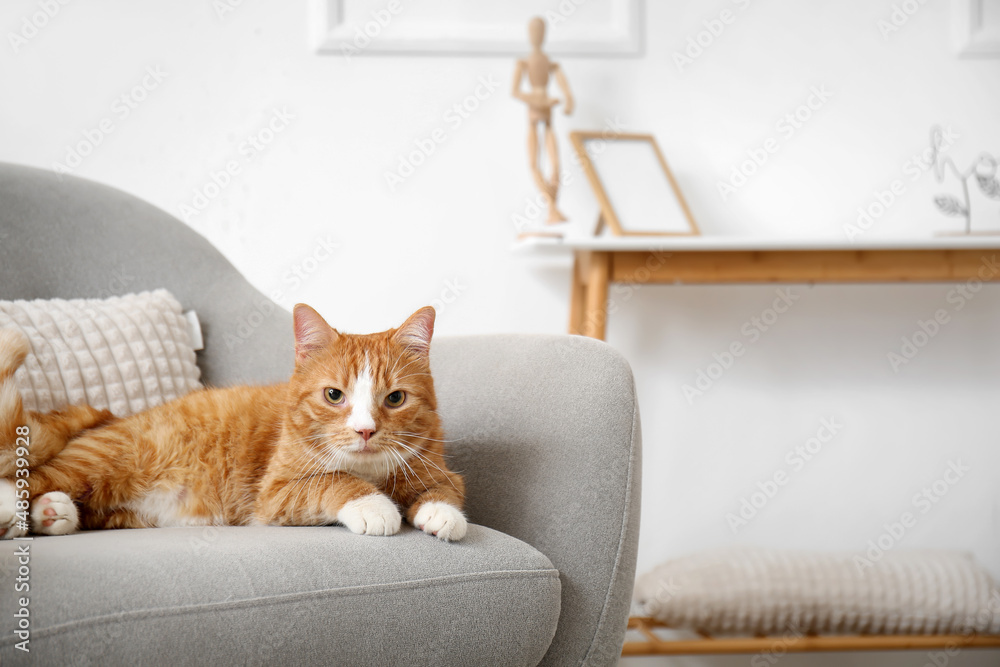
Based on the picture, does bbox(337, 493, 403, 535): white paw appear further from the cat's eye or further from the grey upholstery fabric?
the grey upholstery fabric

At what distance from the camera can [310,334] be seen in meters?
1.03

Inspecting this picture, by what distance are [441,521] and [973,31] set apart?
2.03 m

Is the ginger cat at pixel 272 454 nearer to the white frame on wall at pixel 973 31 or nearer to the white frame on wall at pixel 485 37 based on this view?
the white frame on wall at pixel 485 37

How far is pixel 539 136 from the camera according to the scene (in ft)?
6.40

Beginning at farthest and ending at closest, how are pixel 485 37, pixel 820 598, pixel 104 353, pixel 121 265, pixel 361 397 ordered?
pixel 485 37
pixel 820 598
pixel 121 265
pixel 104 353
pixel 361 397

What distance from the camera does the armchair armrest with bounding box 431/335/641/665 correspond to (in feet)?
3.11

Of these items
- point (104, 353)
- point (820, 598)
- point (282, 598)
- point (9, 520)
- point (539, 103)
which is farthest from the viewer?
point (539, 103)

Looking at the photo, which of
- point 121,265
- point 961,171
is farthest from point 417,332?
point 961,171

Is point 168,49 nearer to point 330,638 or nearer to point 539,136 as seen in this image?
point 539,136

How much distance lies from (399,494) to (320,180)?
3.88 ft

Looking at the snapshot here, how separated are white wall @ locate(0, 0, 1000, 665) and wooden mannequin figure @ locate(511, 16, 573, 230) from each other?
14 cm

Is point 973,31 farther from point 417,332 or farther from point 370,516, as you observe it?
point 370,516

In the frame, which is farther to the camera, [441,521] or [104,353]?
[104,353]

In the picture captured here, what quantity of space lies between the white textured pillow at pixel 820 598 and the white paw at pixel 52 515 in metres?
1.24
